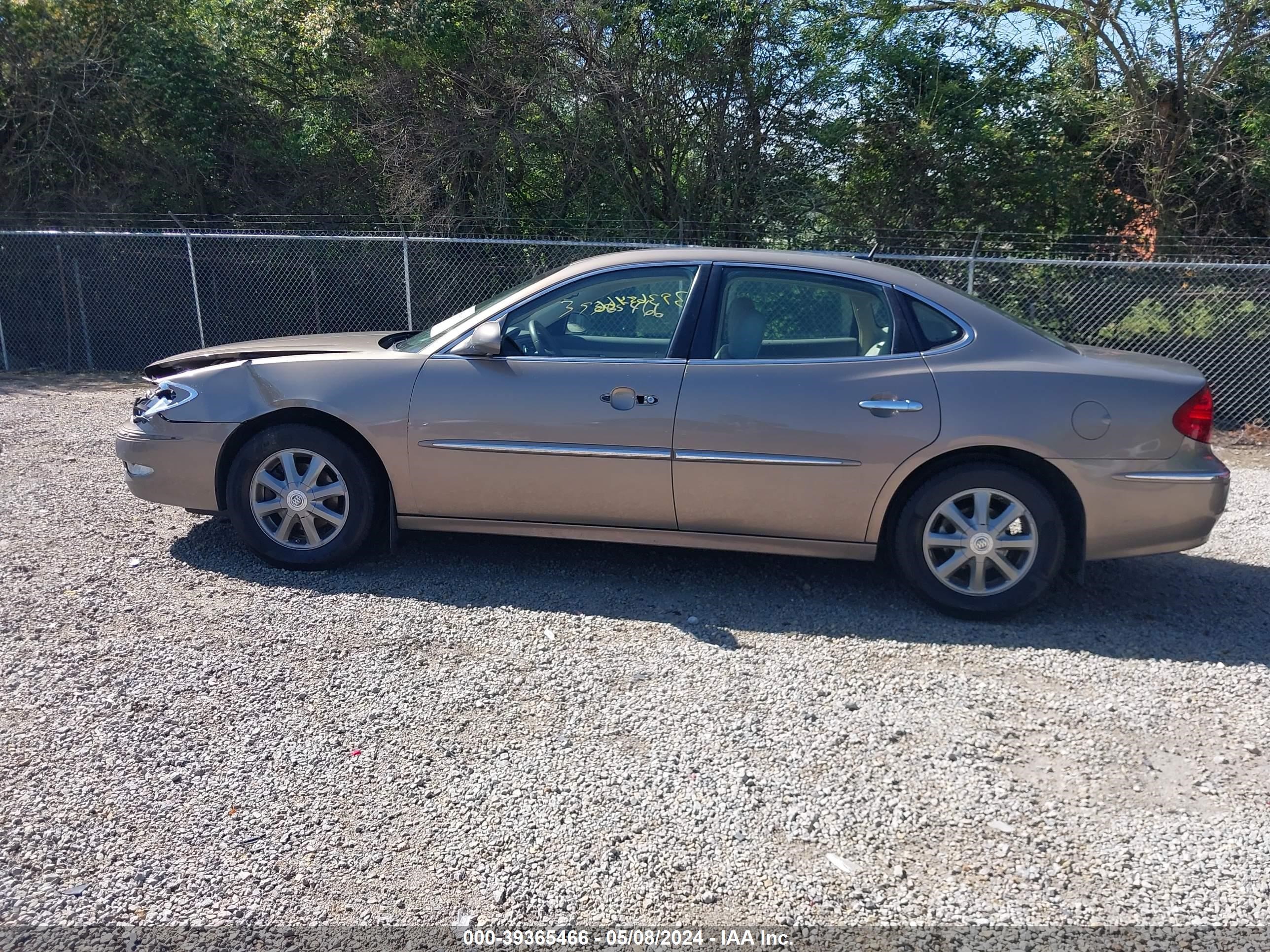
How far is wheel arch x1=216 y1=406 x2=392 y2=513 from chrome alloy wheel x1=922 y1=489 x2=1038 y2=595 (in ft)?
8.72

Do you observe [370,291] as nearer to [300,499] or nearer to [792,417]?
[300,499]

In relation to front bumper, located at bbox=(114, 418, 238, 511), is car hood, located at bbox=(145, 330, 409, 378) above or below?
above

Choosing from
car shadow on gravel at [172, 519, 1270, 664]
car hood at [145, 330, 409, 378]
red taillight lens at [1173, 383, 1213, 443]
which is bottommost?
car shadow on gravel at [172, 519, 1270, 664]


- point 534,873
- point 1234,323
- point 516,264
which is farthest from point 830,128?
point 534,873

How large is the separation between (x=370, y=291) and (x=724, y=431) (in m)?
7.84

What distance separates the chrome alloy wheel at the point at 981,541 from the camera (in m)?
4.55

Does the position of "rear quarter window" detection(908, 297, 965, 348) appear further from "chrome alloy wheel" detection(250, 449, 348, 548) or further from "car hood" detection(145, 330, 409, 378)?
"chrome alloy wheel" detection(250, 449, 348, 548)

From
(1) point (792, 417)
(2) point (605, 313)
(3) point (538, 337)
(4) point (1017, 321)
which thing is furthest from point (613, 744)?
(4) point (1017, 321)

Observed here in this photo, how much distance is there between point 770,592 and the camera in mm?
4977

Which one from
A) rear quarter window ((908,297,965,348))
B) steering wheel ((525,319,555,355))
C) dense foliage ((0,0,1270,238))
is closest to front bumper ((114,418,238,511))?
steering wheel ((525,319,555,355))

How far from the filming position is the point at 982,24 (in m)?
11.7

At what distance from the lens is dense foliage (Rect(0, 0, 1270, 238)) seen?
11.4 m

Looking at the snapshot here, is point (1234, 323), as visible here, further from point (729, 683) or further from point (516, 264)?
point (729, 683)

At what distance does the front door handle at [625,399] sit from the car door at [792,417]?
16cm
